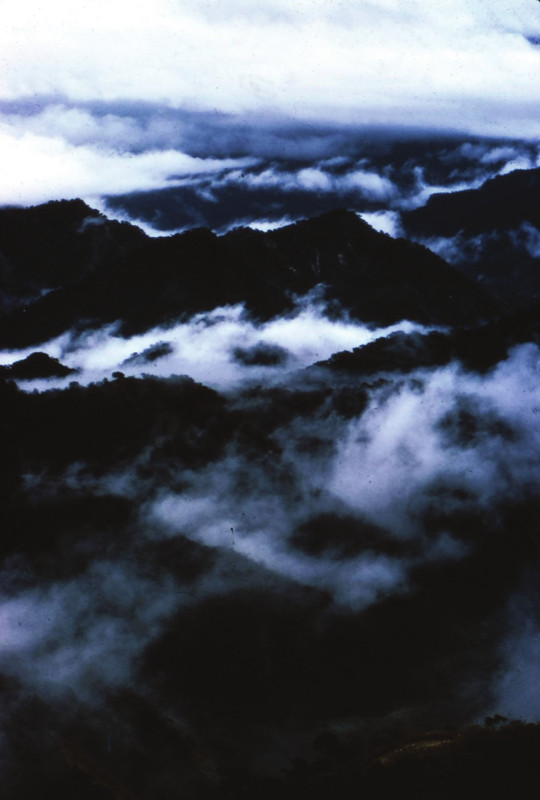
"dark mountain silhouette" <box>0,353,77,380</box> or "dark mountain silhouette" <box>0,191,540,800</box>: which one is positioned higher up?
"dark mountain silhouette" <box>0,353,77,380</box>

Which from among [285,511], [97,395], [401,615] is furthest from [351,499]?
[97,395]

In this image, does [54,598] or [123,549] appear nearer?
[54,598]

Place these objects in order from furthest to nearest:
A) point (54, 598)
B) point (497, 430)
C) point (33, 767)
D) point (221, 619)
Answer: point (497, 430), point (54, 598), point (221, 619), point (33, 767)

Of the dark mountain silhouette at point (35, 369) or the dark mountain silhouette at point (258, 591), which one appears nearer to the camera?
the dark mountain silhouette at point (258, 591)

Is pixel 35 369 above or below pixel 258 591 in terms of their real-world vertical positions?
above

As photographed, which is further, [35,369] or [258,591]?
[35,369]

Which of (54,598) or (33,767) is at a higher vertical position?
(54,598)

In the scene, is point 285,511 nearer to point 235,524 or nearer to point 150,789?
point 235,524

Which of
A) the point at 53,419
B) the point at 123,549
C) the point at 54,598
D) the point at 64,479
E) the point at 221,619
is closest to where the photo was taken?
the point at 221,619

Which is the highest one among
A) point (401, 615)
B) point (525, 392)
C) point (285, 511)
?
point (525, 392)

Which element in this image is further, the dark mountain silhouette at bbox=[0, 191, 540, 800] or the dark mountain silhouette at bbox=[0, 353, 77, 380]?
the dark mountain silhouette at bbox=[0, 353, 77, 380]

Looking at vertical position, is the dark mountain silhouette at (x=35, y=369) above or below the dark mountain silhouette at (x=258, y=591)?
above
